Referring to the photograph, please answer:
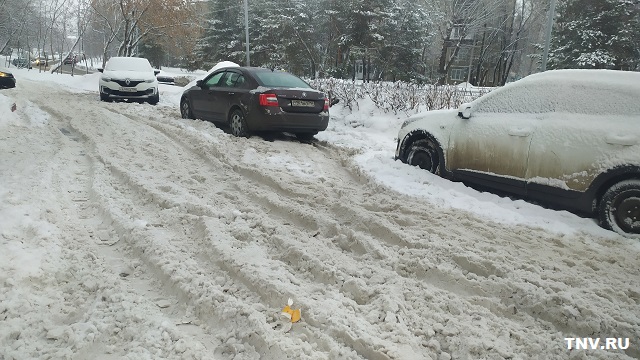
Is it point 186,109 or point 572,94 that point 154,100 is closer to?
point 186,109

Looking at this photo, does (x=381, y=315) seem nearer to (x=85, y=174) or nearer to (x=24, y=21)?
(x=85, y=174)

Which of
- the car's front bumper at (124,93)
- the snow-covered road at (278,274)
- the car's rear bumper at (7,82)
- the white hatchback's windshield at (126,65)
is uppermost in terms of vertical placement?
the white hatchback's windshield at (126,65)

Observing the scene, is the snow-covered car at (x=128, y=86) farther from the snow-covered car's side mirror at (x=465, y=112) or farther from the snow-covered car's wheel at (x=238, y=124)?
the snow-covered car's side mirror at (x=465, y=112)

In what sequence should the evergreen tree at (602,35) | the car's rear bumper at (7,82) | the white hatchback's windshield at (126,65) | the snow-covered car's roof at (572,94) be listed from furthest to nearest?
the evergreen tree at (602,35)
the white hatchback's windshield at (126,65)
the car's rear bumper at (7,82)
the snow-covered car's roof at (572,94)

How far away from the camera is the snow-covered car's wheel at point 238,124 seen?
888cm

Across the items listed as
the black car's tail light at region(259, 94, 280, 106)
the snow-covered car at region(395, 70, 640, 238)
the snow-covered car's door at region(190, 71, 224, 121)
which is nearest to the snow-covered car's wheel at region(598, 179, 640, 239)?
the snow-covered car at region(395, 70, 640, 238)

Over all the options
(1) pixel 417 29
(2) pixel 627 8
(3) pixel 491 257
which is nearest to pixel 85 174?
(3) pixel 491 257

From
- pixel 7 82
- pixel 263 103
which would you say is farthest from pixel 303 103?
pixel 7 82

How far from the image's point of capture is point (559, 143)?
473cm

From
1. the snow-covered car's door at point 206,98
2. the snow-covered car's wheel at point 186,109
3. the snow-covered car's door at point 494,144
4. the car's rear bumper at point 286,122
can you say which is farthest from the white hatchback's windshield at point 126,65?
the snow-covered car's door at point 494,144

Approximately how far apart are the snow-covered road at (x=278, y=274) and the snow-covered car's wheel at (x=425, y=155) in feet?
3.78

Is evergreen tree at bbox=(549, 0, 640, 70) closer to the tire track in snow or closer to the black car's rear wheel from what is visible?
the black car's rear wheel

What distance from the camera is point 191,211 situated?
4336mm

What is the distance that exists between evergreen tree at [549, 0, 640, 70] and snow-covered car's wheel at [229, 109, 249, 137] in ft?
77.7
